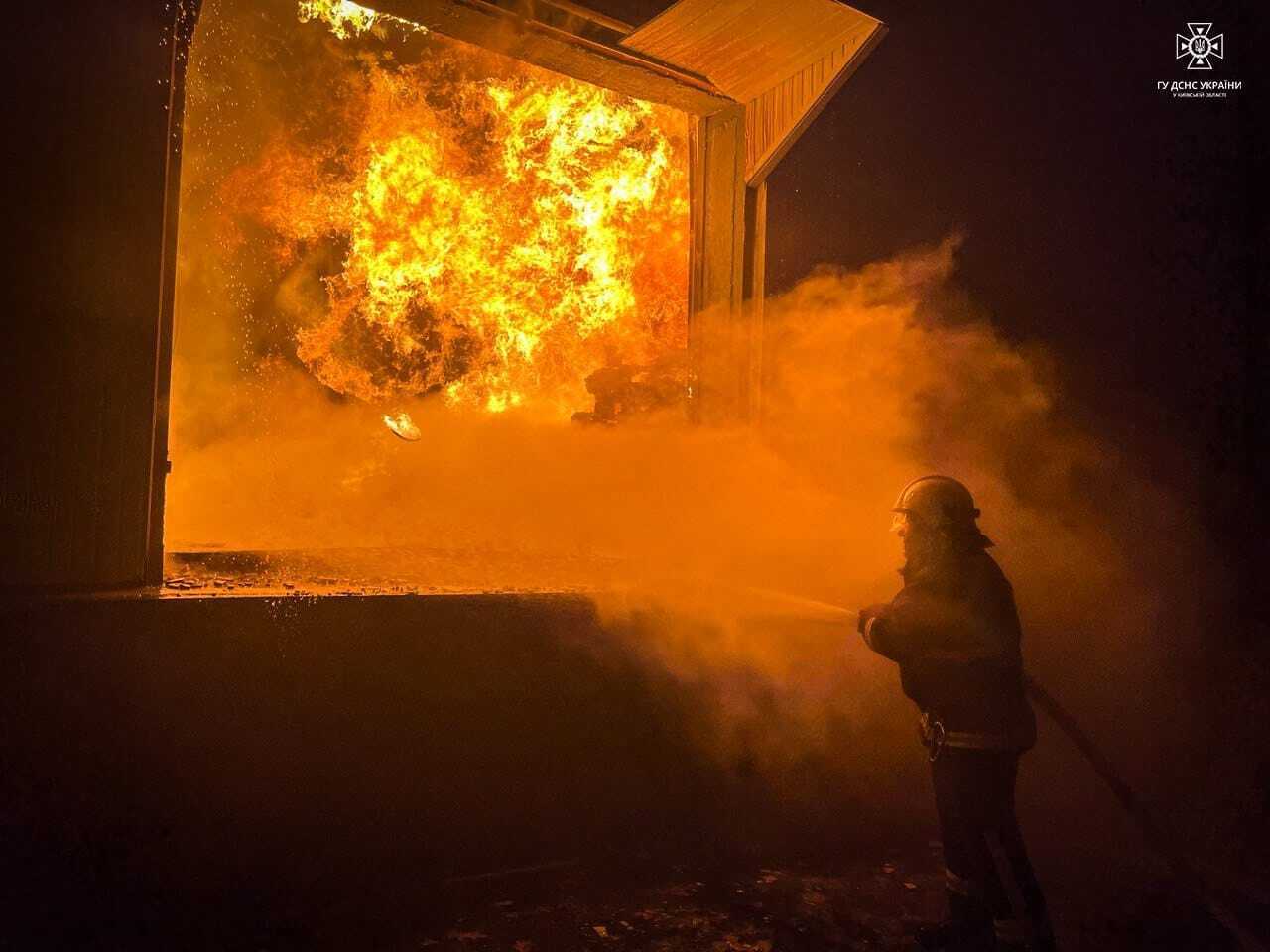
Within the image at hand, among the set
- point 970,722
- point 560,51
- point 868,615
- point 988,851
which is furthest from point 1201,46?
point 988,851

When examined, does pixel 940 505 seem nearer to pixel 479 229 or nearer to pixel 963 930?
pixel 963 930

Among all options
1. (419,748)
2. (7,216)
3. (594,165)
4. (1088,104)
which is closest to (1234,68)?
(1088,104)

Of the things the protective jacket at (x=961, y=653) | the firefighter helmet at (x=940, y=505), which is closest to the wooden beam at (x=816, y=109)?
the firefighter helmet at (x=940, y=505)

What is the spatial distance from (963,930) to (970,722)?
0.99 metres

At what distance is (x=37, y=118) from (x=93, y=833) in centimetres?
307

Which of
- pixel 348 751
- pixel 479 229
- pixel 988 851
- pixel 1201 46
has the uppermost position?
pixel 1201 46

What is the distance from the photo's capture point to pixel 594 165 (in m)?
7.22

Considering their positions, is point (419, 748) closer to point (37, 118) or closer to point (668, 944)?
point (668, 944)

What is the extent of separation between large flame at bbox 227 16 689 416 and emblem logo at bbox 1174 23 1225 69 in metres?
4.03

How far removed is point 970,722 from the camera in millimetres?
3924

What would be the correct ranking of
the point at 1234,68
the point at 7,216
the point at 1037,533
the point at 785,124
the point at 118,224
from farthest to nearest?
the point at 1234,68
the point at 1037,533
the point at 785,124
the point at 118,224
the point at 7,216

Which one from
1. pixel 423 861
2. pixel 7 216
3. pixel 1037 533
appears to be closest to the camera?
pixel 7 216

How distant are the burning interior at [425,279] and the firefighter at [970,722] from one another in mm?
2248

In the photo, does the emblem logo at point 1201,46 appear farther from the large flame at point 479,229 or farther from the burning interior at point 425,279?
the large flame at point 479,229
